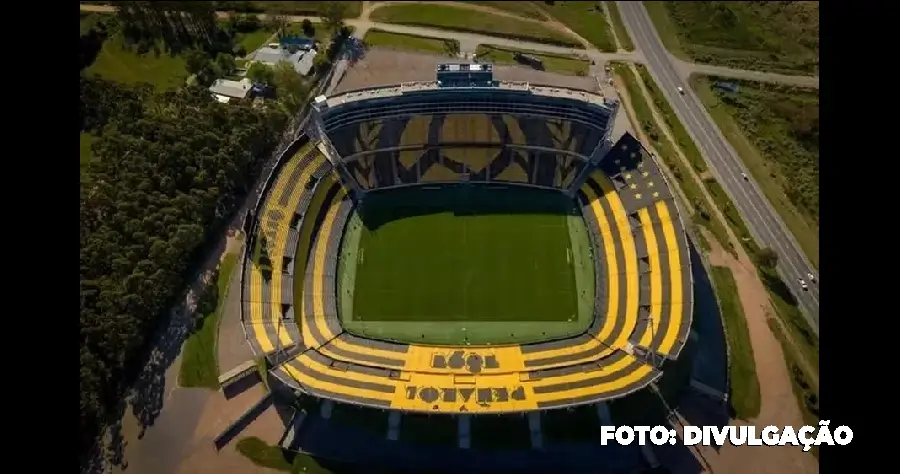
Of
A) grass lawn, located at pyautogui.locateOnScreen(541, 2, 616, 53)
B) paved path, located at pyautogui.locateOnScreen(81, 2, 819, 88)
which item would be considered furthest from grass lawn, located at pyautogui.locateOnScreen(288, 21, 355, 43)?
grass lawn, located at pyautogui.locateOnScreen(541, 2, 616, 53)

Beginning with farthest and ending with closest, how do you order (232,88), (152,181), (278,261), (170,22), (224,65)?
(170,22) < (224,65) < (232,88) < (152,181) < (278,261)

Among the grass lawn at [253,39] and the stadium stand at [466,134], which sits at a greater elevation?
the grass lawn at [253,39]

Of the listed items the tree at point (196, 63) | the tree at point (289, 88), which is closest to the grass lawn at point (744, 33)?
the tree at point (289, 88)

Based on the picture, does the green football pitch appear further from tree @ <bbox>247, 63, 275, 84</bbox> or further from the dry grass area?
tree @ <bbox>247, 63, 275, 84</bbox>

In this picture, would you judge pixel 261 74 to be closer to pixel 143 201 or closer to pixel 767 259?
pixel 143 201

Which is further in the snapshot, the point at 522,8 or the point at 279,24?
the point at 522,8

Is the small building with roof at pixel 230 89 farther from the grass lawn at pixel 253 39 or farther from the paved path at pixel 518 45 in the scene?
the paved path at pixel 518 45

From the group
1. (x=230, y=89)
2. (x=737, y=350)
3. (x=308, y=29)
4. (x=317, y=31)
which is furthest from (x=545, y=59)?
(x=737, y=350)

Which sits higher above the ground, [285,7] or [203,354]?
[285,7]
